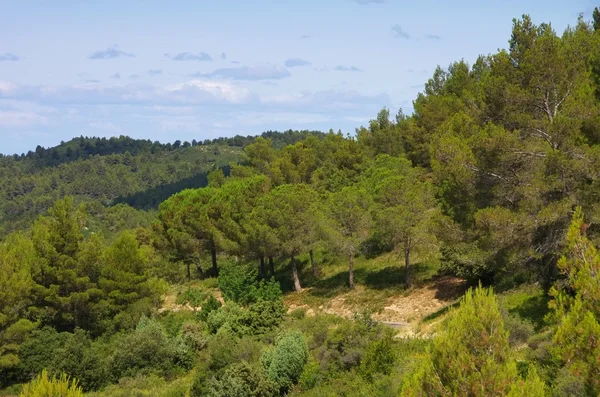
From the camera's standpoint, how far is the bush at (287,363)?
2081cm

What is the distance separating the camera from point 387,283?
35875 mm

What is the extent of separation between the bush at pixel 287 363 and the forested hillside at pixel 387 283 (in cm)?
7

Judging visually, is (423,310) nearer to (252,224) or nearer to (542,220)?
(542,220)

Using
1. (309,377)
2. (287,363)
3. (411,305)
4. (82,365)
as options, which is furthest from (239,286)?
(309,377)

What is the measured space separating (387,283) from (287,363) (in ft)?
52.8

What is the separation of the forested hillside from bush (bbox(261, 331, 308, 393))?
0.07 meters

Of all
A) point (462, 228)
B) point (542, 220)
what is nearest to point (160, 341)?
point (462, 228)

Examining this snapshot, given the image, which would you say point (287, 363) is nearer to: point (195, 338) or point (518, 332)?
point (518, 332)

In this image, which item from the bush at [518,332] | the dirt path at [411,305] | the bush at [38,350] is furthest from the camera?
the bush at [38,350]

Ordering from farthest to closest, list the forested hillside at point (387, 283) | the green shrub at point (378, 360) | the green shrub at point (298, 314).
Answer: the green shrub at point (298, 314) < the green shrub at point (378, 360) < the forested hillside at point (387, 283)

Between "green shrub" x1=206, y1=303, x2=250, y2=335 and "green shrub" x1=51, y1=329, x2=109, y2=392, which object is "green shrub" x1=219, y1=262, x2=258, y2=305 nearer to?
"green shrub" x1=206, y1=303, x2=250, y2=335

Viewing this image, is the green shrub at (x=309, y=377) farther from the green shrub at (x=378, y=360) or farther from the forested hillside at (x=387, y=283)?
the green shrub at (x=378, y=360)

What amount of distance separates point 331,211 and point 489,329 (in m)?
26.4

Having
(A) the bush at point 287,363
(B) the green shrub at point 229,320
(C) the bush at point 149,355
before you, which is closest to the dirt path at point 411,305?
(B) the green shrub at point 229,320
